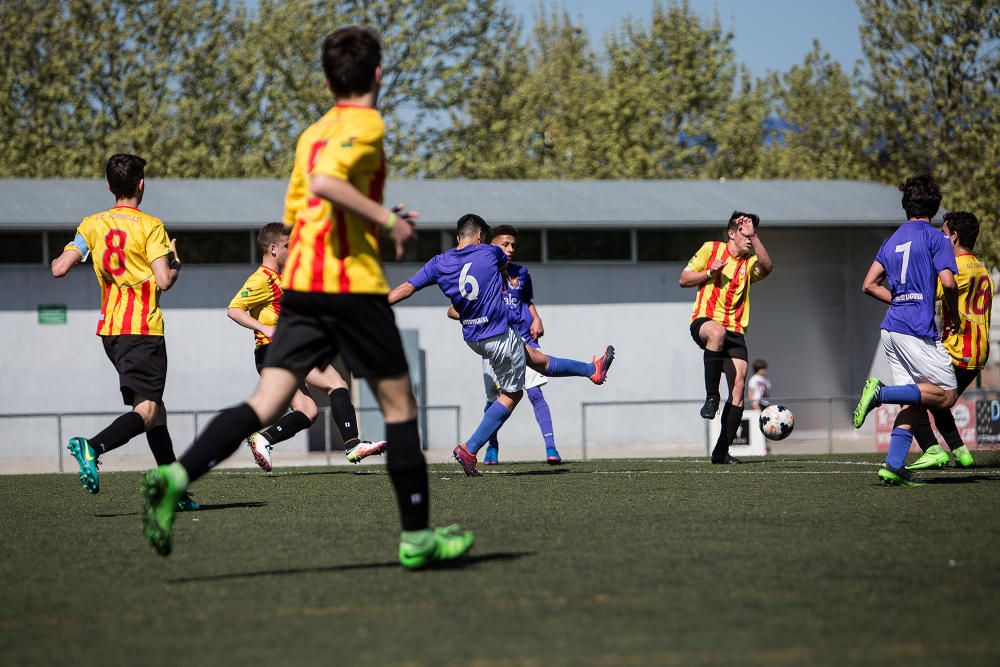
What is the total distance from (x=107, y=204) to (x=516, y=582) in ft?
65.3

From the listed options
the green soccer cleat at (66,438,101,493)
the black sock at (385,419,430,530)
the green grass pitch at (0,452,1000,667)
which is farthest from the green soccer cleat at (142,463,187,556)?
the green soccer cleat at (66,438,101,493)

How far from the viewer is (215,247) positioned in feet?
77.8

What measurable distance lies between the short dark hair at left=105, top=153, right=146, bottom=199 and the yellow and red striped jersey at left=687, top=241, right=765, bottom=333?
569cm

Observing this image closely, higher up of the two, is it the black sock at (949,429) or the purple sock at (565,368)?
the purple sock at (565,368)

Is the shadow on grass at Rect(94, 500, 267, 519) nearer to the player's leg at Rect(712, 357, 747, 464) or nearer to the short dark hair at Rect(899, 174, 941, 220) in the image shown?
the short dark hair at Rect(899, 174, 941, 220)

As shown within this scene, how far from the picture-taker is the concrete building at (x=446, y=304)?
23141mm

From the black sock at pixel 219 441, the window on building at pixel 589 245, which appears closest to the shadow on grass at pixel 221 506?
the black sock at pixel 219 441

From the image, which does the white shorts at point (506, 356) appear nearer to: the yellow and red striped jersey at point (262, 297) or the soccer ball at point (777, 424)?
the yellow and red striped jersey at point (262, 297)

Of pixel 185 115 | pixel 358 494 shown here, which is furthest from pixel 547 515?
pixel 185 115

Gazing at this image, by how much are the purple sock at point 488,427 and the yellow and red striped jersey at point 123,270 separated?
3264 millimetres

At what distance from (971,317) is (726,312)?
2751 millimetres

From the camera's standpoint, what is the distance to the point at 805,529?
6.27m

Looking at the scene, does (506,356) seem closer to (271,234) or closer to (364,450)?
(364,450)

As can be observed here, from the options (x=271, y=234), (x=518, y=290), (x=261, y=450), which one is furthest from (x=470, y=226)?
(x=518, y=290)
